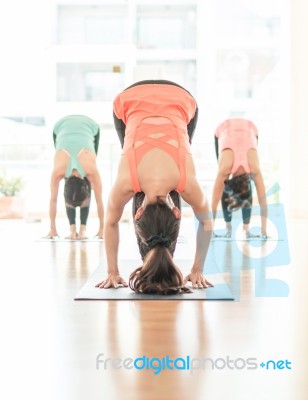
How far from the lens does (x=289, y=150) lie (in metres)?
7.98

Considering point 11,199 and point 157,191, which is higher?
point 11,199

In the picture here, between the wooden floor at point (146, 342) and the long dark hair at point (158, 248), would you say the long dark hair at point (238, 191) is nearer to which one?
the wooden floor at point (146, 342)

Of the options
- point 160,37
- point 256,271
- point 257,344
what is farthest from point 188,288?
point 160,37

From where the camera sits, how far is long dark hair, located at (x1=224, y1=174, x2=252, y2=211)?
4633 mm

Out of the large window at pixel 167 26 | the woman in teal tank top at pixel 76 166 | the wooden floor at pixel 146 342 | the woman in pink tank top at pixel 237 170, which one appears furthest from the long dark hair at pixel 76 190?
the large window at pixel 167 26

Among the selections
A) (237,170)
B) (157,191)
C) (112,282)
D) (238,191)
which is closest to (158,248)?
(157,191)

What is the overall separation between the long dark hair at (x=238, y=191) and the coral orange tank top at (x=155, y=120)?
1.85m

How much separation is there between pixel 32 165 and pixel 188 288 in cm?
616

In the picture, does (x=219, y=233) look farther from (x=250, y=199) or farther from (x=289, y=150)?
(x=289, y=150)

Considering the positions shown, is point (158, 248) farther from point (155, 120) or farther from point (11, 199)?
point (11, 199)

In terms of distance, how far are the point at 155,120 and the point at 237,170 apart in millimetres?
2049

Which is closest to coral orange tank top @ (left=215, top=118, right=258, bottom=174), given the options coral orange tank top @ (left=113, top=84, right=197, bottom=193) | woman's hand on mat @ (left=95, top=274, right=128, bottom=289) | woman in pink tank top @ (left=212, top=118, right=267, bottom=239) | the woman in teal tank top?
woman in pink tank top @ (left=212, top=118, right=267, bottom=239)

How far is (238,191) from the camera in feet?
15.5

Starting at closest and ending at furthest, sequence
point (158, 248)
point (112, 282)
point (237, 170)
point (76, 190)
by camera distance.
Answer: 1. point (158, 248)
2. point (112, 282)
3. point (237, 170)
4. point (76, 190)
